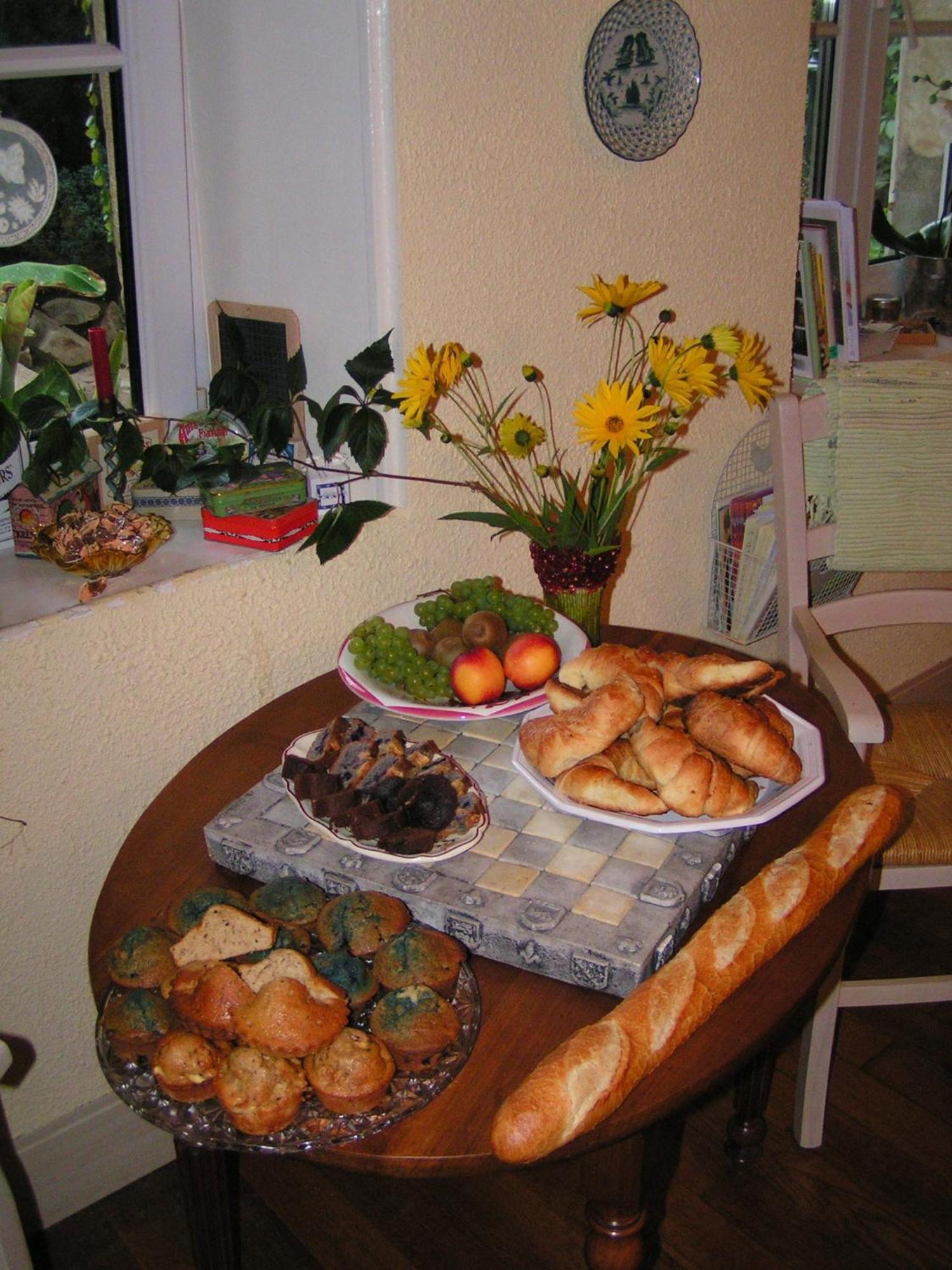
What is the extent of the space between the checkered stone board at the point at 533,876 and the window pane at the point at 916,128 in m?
2.04

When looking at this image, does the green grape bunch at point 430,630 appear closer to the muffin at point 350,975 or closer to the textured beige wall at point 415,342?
the textured beige wall at point 415,342

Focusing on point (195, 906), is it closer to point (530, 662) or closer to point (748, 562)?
point (530, 662)

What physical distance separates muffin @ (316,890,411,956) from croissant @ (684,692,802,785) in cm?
36

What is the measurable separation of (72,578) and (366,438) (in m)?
0.42

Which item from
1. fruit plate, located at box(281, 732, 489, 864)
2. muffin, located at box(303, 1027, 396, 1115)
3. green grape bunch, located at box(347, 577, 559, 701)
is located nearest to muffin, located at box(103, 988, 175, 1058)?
muffin, located at box(303, 1027, 396, 1115)

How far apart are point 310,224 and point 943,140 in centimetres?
181

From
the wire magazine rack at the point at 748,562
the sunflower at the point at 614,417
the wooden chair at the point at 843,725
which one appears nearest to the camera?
the sunflower at the point at 614,417

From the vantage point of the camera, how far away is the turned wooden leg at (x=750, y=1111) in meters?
1.56

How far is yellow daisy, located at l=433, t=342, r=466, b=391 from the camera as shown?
1381mm

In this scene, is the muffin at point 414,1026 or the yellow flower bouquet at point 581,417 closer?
the muffin at point 414,1026

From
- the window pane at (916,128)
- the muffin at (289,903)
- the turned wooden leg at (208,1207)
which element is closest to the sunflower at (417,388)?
the muffin at (289,903)

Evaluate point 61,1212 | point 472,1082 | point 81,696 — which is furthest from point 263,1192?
point 472,1082

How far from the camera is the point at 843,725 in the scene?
60.4 inches

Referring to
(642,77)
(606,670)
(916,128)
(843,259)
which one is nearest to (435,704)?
(606,670)
